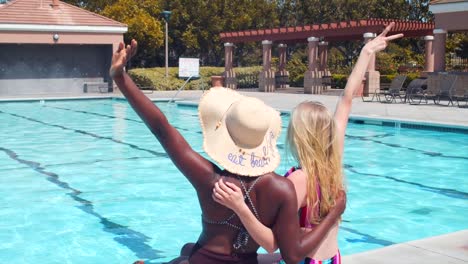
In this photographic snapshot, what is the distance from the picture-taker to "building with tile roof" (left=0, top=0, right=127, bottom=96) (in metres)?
26.5

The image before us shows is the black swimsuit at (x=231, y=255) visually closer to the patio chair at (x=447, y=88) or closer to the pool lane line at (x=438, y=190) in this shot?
the pool lane line at (x=438, y=190)

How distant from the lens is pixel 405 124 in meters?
14.9

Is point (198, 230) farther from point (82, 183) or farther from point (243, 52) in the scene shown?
point (243, 52)

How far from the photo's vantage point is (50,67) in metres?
28.5

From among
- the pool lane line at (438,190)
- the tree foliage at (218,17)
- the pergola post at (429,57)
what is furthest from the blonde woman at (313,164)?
the tree foliage at (218,17)

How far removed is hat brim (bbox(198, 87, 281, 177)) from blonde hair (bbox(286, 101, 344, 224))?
0.10m

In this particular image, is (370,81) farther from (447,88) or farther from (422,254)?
(422,254)

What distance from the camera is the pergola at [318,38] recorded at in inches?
928

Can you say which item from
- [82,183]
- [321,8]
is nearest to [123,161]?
[82,183]

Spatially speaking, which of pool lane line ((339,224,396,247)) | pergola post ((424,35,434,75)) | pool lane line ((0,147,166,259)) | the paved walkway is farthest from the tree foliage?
the paved walkway

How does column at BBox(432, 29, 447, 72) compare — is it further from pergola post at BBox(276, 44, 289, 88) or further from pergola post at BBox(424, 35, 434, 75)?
pergola post at BBox(276, 44, 289, 88)

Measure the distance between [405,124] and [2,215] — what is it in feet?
34.0

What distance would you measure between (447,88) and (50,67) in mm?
17851

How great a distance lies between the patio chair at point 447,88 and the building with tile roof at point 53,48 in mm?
15089
